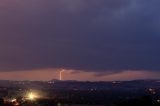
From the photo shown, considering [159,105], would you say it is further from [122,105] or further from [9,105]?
[9,105]

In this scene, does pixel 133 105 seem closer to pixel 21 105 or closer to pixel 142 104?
pixel 142 104

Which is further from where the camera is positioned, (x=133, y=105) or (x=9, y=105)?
(x=9, y=105)

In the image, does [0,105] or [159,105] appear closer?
[159,105]

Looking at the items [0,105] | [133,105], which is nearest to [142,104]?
[133,105]

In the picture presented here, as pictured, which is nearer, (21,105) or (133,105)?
(133,105)

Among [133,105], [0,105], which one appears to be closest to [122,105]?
[133,105]

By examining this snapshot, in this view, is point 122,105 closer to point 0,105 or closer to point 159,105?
point 159,105

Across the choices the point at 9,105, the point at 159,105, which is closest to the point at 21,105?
the point at 9,105
